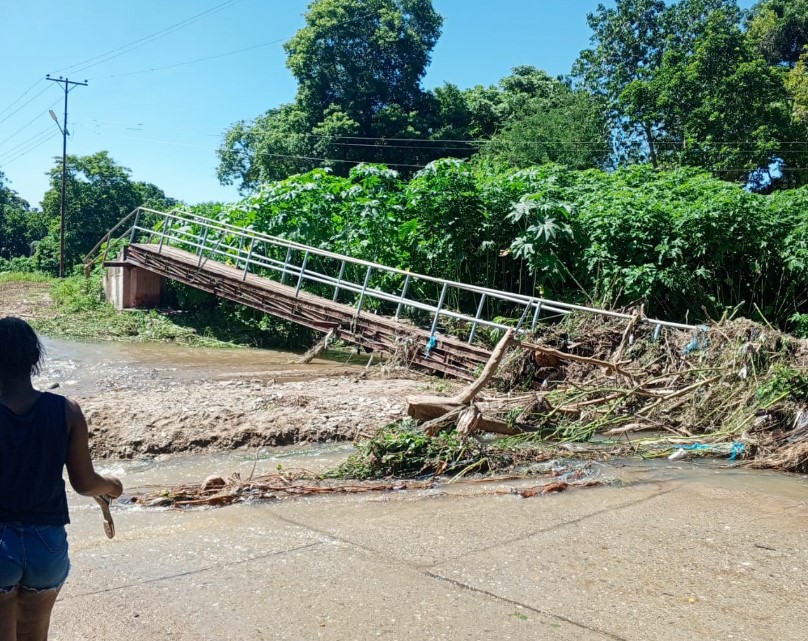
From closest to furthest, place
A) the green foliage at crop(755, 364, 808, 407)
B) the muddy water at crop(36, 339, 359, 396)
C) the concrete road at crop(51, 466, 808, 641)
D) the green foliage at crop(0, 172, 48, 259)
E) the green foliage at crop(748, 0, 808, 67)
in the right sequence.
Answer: the concrete road at crop(51, 466, 808, 641) → the green foliage at crop(755, 364, 808, 407) → the muddy water at crop(36, 339, 359, 396) → the green foliage at crop(748, 0, 808, 67) → the green foliage at crop(0, 172, 48, 259)

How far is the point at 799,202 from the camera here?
14508 millimetres

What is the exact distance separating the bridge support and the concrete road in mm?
15366

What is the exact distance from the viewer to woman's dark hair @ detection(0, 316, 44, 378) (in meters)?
2.73

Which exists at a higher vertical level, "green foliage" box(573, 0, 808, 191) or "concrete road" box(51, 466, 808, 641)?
"green foliage" box(573, 0, 808, 191)

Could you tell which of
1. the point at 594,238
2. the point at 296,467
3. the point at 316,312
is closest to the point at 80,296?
→ the point at 316,312

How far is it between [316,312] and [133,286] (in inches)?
296

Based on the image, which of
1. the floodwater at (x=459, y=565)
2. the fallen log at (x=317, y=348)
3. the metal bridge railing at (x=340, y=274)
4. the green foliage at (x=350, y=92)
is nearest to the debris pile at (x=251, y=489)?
the floodwater at (x=459, y=565)

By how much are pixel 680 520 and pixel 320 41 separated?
123ft

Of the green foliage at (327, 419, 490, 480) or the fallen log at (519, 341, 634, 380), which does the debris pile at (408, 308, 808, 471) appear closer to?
the fallen log at (519, 341, 634, 380)

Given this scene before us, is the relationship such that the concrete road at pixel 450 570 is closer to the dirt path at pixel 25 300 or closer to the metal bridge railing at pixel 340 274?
the metal bridge railing at pixel 340 274

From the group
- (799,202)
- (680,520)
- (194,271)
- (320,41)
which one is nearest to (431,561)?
(680,520)

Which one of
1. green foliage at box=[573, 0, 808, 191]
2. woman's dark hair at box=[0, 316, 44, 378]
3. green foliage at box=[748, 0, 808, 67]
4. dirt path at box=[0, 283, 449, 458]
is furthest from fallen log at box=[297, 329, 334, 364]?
green foliage at box=[748, 0, 808, 67]

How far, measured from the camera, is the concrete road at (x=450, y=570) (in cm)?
375

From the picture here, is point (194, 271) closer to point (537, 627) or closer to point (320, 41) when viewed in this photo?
point (537, 627)
